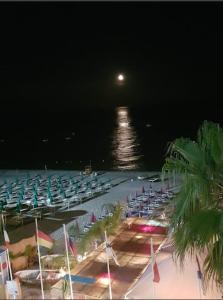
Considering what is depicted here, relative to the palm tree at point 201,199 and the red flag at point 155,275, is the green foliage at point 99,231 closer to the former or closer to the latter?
the red flag at point 155,275

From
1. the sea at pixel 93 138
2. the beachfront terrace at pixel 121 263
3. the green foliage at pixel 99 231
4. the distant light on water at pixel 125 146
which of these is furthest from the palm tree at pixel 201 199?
the distant light on water at pixel 125 146

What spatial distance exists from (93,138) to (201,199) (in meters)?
69.9

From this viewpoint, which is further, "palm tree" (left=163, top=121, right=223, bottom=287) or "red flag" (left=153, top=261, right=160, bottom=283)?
"red flag" (left=153, top=261, right=160, bottom=283)

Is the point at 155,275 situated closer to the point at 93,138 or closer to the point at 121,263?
the point at 121,263

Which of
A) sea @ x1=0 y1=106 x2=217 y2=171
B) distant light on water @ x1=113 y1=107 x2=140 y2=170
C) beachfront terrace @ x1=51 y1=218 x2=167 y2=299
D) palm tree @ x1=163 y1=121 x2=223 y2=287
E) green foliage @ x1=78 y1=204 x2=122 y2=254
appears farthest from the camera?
sea @ x1=0 y1=106 x2=217 y2=171

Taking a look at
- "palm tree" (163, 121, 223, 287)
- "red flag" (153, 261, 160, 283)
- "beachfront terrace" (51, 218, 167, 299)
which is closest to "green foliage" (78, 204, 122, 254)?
"beachfront terrace" (51, 218, 167, 299)

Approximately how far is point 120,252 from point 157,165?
140 feet

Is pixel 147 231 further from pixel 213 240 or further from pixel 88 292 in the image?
pixel 213 240

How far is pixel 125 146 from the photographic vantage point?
6456cm

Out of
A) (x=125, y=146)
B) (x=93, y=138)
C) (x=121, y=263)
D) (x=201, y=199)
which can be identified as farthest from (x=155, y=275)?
(x=93, y=138)

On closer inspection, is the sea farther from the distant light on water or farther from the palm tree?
the palm tree

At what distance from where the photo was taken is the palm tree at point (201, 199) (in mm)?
4410

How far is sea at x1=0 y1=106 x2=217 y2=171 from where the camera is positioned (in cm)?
5547

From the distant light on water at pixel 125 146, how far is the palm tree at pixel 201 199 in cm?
4459
